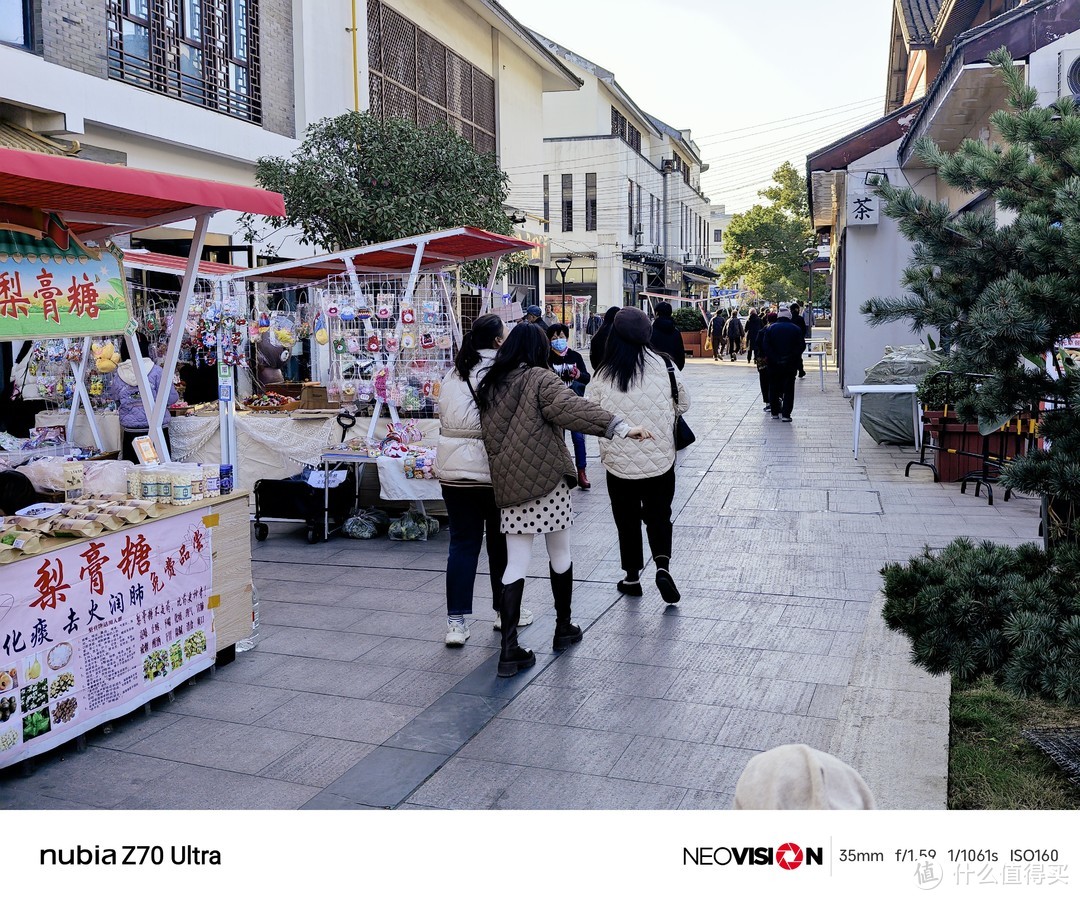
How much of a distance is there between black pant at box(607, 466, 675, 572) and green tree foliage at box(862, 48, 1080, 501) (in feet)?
9.66

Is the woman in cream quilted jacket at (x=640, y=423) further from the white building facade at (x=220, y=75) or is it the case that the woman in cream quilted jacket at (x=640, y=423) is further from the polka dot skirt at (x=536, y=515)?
the white building facade at (x=220, y=75)

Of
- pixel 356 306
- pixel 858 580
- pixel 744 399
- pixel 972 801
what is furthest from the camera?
pixel 744 399

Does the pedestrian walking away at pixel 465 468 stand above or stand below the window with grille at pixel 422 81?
below

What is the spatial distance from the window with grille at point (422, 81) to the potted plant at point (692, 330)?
10.9 meters

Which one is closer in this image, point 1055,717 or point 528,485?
point 1055,717

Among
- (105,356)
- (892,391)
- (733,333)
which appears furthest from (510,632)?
(733,333)

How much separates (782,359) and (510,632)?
11475 millimetres

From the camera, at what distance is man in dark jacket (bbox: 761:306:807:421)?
15.6 meters

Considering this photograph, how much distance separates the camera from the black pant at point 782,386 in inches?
627

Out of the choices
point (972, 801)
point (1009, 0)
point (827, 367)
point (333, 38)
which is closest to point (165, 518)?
point (972, 801)

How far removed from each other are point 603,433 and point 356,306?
4.31 m

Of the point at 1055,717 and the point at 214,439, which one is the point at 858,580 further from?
the point at 214,439

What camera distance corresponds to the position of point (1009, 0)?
13047mm
